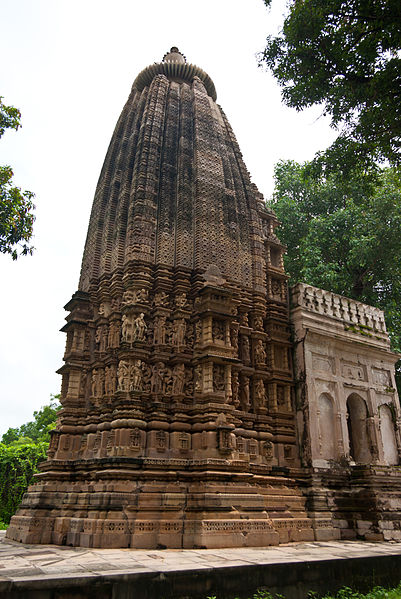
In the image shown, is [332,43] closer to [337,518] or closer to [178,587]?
[178,587]

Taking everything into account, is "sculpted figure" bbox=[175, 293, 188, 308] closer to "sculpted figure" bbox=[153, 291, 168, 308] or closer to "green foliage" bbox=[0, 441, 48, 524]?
"sculpted figure" bbox=[153, 291, 168, 308]

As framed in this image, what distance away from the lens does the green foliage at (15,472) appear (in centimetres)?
1634

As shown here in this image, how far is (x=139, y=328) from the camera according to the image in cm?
1019

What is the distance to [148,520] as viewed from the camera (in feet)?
26.4

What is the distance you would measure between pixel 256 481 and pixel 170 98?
11167mm

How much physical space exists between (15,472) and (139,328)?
10.3 m

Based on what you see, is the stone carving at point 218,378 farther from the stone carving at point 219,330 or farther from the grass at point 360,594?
the grass at point 360,594

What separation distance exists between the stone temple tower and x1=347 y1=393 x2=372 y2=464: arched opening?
2.50m

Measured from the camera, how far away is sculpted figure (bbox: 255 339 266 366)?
1173 cm

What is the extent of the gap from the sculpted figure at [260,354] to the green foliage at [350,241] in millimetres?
8897

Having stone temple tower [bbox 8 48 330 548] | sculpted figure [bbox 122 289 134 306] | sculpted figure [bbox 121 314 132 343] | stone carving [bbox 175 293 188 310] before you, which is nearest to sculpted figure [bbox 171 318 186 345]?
stone temple tower [bbox 8 48 330 548]

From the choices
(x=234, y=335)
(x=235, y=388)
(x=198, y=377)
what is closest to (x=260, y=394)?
(x=235, y=388)

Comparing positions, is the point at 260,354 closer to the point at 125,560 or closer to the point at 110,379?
the point at 110,379

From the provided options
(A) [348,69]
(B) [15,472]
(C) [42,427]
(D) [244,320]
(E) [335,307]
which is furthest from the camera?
(C) [42,427]
